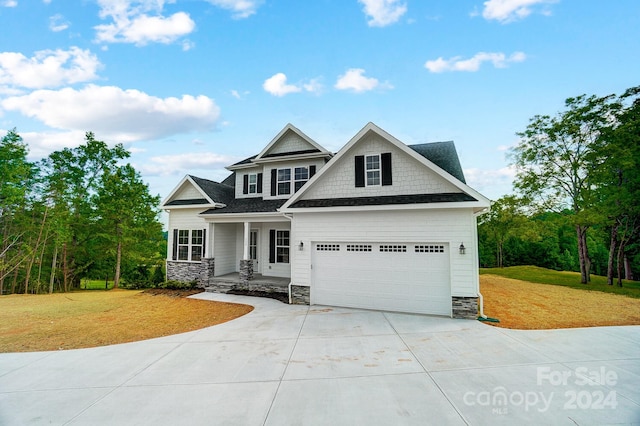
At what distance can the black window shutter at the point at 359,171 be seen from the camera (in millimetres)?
10148

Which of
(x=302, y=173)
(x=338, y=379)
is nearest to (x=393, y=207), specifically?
(x=338, y=379)

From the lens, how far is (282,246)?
46.1 feet

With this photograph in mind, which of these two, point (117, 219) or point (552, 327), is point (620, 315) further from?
point (117, 219)

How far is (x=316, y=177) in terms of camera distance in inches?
416

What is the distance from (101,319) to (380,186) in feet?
35.6

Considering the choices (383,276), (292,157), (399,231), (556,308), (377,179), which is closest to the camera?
(399,231)

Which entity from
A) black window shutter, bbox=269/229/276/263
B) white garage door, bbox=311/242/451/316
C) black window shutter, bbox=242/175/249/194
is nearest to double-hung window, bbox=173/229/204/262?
black window shutter, bbox=242/175/249/194

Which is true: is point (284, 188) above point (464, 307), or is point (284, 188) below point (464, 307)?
above

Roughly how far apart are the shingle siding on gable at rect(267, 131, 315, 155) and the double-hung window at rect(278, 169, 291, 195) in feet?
3.69

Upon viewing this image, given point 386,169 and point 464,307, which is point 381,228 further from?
point 464,307

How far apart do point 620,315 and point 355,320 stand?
8934 mm

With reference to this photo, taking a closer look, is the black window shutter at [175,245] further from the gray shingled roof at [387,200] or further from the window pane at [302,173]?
the gray shingled roof at [387,200]

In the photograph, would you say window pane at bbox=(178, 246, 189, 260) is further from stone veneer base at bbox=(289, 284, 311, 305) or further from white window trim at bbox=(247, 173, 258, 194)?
stone veneer base at bbox=(289, 284, 311, 305)

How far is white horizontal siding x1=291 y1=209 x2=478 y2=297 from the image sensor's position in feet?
27.6
